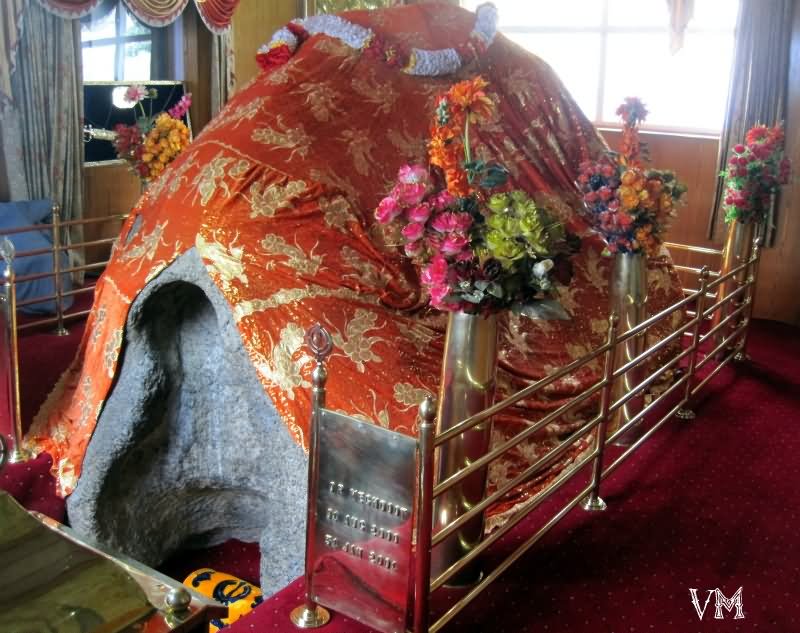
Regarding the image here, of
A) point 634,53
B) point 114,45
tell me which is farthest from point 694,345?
point 114,45

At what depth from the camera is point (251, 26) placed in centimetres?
632

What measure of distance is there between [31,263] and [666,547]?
373 centimetres

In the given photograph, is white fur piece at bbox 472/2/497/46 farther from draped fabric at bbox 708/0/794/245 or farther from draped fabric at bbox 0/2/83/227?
draped fabric at bbox 0/2/83/227

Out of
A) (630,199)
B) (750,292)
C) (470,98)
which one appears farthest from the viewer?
(750,292)

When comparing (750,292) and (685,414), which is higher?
(750,292)

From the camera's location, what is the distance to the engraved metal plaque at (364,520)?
191 cm

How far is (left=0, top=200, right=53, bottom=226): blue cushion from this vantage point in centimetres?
482

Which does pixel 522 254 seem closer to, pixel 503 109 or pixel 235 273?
pixel 235 273

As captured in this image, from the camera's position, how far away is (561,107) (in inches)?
183

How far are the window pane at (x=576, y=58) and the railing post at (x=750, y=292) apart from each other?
264 centimetres

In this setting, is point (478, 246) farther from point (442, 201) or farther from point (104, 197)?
point (104, 197)

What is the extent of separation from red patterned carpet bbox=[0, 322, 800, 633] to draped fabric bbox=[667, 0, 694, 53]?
3024mm

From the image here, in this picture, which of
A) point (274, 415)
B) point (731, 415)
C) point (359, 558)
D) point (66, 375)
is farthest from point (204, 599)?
point (731, 415)

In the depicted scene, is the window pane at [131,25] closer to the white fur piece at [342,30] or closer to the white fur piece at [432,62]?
the white fur piece at [342,30]
